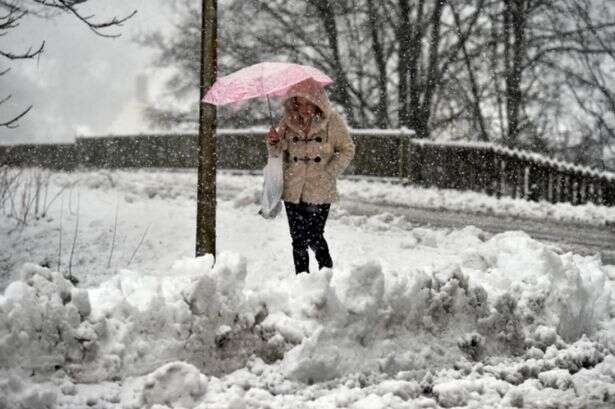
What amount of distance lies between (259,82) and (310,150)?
26.9 inches

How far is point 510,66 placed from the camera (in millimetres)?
22281

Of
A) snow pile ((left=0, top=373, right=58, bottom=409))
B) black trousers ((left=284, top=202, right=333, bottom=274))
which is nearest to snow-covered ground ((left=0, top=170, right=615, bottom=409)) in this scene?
snow pile ((left=0, top=373, right=58, bottom=409))

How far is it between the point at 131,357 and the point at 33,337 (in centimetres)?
54

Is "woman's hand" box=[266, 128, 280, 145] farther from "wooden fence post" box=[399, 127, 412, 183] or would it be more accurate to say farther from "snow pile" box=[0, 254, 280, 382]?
"wooden fence post" box=[399, 127, 412, 183]

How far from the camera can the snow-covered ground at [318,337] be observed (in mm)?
4172

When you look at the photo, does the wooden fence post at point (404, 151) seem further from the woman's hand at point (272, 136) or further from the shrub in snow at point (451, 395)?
the shrub in snow at point (451, 395)

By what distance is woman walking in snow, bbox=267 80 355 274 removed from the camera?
645 cm

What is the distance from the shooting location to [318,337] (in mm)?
4699

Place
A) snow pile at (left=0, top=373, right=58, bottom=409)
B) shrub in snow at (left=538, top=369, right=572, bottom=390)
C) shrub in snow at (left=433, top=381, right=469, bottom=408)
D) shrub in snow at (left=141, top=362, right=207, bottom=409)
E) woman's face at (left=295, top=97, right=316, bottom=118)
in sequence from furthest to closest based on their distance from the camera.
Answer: woman's face at (left=295, top=97, right=316, bottom=118), shrub in snow at (left=538, top=369, right=572, bottom=390), shrub in snow at (left=433, top=381, right=469, bottom=408), shrub in snow at (left=141, top=362, right=207, bottom=409), snow pile at (left=0, top=373, right=58, bottom=409)

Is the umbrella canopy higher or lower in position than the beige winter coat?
higher

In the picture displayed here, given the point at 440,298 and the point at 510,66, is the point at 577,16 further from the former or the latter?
the point at 440,298

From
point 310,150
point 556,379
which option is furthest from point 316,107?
point 556,379

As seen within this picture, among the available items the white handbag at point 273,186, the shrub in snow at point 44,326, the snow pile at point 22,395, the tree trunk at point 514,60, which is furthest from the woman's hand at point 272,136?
the tree trunk at point 514,60

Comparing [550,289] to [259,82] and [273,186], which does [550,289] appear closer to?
→ [273,186]
